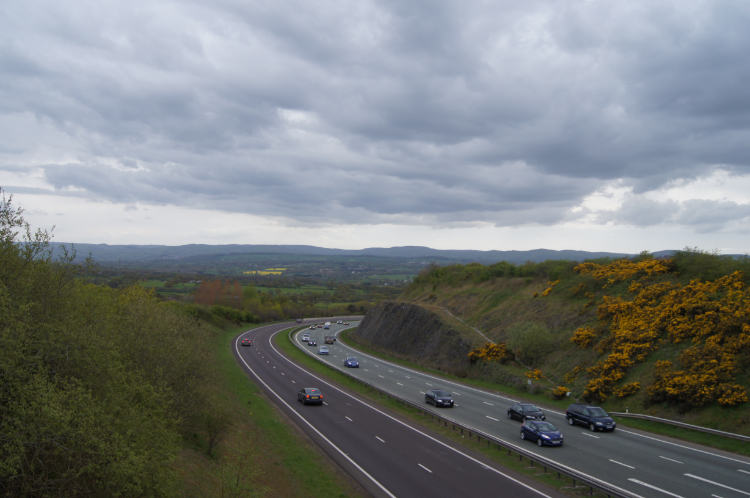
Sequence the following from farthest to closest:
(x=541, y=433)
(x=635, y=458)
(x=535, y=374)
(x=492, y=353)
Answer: (x=492, y=353), (x=535, y=374), (x=541, y=433), (x=635, y=458)

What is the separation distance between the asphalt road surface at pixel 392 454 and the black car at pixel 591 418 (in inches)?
312

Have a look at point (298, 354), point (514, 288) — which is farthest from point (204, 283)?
point (514, 288)

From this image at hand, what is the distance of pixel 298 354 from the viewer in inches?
2287

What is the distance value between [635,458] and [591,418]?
191 inches

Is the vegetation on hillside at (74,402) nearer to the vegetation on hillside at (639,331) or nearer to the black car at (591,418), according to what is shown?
the black car at (591,418)

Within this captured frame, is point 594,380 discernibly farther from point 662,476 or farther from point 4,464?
point 4,464

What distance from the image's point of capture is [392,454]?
781 inches

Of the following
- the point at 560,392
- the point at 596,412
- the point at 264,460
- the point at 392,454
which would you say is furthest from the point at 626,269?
the point at 264,460

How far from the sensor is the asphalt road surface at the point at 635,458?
590 inches

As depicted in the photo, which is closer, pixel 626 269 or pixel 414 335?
pixel 626 269

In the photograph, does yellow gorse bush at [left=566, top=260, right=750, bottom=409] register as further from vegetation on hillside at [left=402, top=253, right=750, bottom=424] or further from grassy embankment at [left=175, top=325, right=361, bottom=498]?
grassy embankment at [left=175, top=325, right=361, bottom=498]

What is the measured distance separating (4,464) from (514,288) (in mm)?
59333

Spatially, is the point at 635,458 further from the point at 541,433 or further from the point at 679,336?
the point at 679,336

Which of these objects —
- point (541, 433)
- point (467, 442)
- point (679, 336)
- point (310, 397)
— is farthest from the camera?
point (310, 397)
